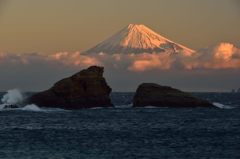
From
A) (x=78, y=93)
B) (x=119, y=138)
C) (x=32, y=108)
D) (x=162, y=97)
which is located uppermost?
(x=78, y=93)

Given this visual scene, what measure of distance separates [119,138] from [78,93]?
279 feet

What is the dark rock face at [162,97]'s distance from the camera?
182m

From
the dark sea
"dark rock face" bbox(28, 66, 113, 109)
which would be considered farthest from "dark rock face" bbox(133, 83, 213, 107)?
the dark sea

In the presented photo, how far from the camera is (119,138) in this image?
3654 inches

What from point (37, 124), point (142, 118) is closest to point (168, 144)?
point (37, 124)

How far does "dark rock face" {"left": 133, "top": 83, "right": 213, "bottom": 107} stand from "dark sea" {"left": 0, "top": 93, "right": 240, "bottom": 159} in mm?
→ 48674

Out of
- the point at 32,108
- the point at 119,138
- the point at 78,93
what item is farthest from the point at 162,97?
the point at 119,138

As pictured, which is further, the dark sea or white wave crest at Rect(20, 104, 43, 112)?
white wave crest at Rect(20, 104, 43, 112)

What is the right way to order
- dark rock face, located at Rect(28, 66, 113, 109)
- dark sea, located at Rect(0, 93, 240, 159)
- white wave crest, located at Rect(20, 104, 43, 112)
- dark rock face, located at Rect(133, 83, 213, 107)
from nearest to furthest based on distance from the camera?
dark sea, located at Rect(0, 93, 240, 159) < white wave crest, located at Rect(20, 104, 43, 112) < dark rock face, located at Rect(28, 66, 113, 109) < dark rock face, located at Rect(133, 83, 213, 107)

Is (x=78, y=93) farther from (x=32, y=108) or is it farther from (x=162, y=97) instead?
(x=162, y=97)

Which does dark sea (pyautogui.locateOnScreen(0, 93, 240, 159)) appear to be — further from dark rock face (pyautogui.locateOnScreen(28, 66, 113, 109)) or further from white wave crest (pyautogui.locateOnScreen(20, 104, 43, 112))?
dark rock face (pyautogui.locateOnScreen(28, 66, 113, 109))

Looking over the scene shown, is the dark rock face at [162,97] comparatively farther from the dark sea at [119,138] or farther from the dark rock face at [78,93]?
the dark sea at [119,138]

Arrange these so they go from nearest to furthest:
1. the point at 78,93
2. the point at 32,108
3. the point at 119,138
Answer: the point at 119,138, the point at 32,108, the point at 78,93

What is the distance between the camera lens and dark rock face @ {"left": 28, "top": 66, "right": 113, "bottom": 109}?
17588cm
